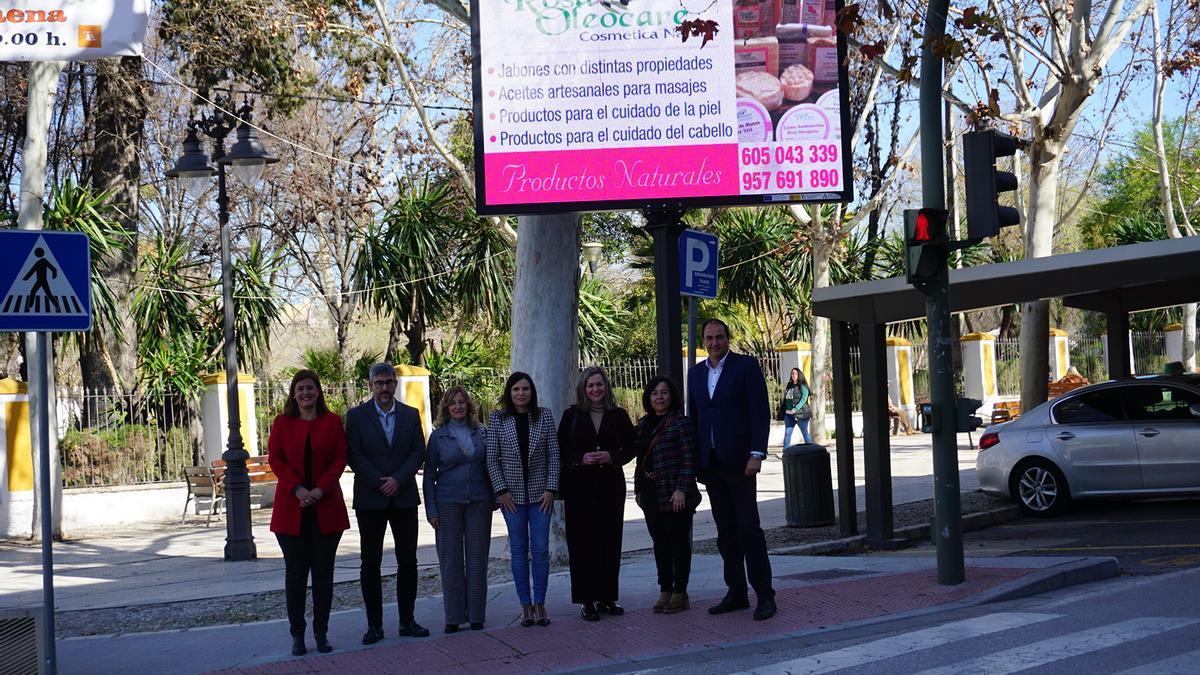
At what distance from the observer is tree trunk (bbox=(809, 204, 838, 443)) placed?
2689 cm

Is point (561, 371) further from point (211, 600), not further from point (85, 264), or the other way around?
point (85, 264)

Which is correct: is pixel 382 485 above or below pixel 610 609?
above

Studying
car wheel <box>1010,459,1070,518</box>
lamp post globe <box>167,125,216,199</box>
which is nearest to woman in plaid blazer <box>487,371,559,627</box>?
car wheel <box>1010,459,1070,518</box>

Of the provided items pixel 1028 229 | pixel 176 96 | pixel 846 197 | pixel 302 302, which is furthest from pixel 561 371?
pixel 302 302

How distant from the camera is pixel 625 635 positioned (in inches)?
331

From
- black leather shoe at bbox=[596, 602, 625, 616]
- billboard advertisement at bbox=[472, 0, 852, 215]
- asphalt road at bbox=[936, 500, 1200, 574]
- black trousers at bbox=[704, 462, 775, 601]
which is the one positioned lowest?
asphalt road at bbox=[936, 500, 1200, 574]

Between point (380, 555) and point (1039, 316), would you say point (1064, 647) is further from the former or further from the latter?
point (1039, 316)

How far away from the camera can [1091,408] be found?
47.1 ft

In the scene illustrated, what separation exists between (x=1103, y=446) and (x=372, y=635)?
28.2ft

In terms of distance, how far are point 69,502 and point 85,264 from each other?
42.0ft

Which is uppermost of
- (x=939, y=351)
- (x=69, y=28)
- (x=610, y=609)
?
(x=69, y=28)

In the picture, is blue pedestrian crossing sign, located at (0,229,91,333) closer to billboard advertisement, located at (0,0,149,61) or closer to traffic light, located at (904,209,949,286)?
traffic light, located at (904,209,949,286)

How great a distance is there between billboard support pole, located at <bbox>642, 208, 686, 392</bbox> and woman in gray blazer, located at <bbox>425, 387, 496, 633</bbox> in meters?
2.52

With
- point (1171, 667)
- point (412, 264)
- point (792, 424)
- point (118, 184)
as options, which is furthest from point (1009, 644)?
point (118, 184)
